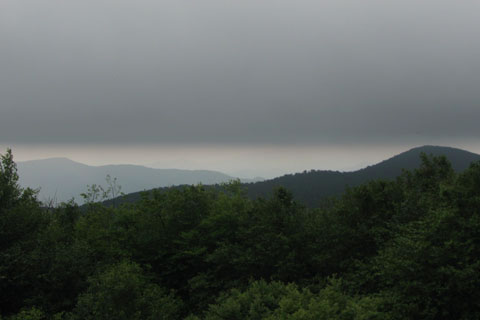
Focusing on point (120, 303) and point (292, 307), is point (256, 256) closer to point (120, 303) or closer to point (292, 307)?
point (292, 307)

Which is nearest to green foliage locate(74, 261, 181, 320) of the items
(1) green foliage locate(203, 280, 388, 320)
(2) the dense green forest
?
(2) the dense green forest

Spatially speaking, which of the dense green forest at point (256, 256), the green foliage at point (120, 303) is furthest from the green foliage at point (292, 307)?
the green foliage at point (120, 303)

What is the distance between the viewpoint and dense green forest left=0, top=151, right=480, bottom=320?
55.6 feet

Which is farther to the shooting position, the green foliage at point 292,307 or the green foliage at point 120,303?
the green foliage at point 120,303

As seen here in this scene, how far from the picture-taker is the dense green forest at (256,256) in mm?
16953

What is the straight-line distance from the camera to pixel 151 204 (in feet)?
114

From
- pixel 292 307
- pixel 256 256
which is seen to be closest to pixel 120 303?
pixel 292 307

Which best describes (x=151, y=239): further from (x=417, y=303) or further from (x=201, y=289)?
(x=417, y=303)

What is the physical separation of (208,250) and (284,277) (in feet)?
28.3

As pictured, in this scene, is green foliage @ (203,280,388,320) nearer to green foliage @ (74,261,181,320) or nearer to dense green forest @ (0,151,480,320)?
dense green forest @ (0,151,480,320)

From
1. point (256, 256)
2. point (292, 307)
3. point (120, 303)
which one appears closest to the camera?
point (292, 307)

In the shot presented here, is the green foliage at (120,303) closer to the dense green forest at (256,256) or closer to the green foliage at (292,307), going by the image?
the dense green forest at (256,256)

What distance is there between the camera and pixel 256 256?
27.0 metres

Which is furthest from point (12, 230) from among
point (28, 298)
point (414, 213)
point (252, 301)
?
point (414, 213)
